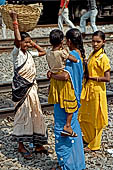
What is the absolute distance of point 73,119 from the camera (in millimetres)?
3727

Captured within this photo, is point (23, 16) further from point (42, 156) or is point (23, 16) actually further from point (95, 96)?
point (42, 156)

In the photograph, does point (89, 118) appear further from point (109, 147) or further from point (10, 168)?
point (10, 168)

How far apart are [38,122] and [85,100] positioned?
0.74 m

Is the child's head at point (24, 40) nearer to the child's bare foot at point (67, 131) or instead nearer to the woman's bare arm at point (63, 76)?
the woman's bare arm at point (63, 76)

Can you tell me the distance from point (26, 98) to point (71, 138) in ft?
2.61

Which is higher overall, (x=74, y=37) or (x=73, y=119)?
(x=74, y=37)

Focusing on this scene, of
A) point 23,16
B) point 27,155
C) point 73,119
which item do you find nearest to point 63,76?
point 73,119

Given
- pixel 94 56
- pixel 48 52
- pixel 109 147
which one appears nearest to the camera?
pixel 48 52

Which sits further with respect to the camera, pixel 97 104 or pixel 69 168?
pixel 97 104

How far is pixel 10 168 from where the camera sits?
413cm

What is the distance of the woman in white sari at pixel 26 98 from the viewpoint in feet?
13.0

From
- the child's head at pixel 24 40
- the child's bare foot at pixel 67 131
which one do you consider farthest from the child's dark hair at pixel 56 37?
the child's bare foot at pixel 67 131

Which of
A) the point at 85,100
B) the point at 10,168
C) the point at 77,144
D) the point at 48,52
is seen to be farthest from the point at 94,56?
the point at 10,168

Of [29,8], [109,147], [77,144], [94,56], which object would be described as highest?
[29,8]
